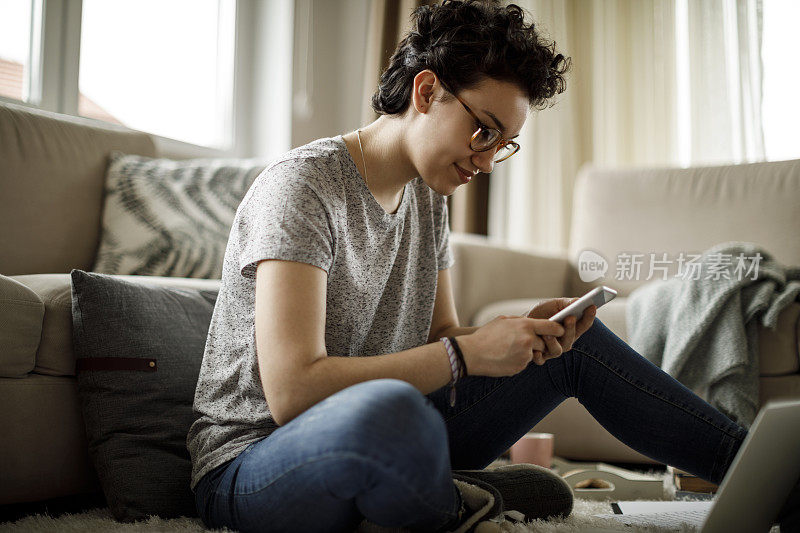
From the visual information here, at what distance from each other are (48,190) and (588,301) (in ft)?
4.32

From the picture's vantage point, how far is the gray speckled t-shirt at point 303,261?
0.92m

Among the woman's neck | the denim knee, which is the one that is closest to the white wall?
the woman's neck

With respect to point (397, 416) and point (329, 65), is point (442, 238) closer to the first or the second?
point (397, 416)

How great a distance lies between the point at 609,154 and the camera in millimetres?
3291

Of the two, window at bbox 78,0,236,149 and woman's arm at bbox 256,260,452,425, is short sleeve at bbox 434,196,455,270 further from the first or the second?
window at bbox 78,0,236,149

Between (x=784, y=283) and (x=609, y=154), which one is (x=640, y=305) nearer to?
(x=784, y=283)

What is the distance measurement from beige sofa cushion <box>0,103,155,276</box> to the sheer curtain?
1961 millimetres

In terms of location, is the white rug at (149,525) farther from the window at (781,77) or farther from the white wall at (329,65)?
the window at (781,77)

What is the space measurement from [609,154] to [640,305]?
5.33 feet

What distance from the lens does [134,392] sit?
117 cm

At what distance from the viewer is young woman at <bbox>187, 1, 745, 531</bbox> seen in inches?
31.3

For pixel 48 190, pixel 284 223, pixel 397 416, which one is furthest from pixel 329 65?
pixel 397 416

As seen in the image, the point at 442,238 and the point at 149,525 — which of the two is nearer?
the point at 149,525

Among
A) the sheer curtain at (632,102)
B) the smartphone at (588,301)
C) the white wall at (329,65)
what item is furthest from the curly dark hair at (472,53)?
the sheer curtain at (632,102)
